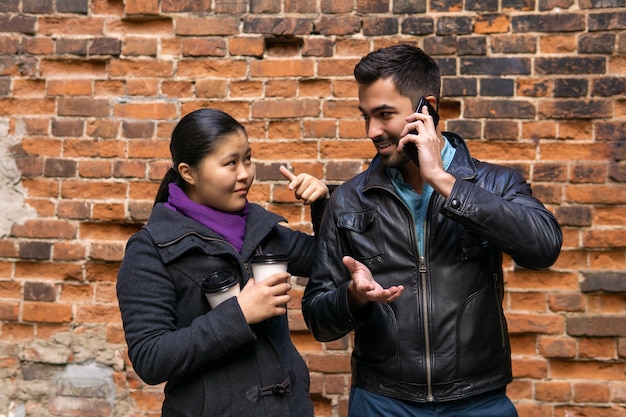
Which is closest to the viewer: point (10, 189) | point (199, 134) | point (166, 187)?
point (199, 134)

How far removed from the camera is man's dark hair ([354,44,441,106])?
2312 millimetres

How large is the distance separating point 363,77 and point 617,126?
61.2 inches

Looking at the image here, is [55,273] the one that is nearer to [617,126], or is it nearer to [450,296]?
[450,296]

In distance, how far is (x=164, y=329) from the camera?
6.89 feet

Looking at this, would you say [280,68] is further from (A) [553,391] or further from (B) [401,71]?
(A) [553,391]

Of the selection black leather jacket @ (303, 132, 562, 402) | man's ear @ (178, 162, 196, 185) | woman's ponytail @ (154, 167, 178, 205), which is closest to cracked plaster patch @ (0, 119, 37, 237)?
woman's ponytail @ (154, 167, 178, 205)

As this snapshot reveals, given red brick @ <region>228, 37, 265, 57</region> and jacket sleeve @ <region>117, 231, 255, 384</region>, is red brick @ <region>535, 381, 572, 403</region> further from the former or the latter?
red brick @ <region>228, 37, 265, 57</region>

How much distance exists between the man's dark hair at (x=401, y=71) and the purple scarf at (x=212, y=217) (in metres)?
0.61

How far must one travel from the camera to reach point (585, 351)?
330cm

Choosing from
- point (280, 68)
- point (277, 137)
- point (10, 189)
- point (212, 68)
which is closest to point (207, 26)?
point (212, 68)

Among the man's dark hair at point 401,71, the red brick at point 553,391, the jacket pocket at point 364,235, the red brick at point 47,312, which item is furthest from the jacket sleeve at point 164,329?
the red brick at point 553,391

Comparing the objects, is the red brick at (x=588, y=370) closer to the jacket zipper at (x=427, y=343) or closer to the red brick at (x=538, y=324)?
the red brick at (x=538, y=324)

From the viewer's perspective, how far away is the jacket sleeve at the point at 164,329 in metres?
2.06

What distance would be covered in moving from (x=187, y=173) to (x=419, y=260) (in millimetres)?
777
